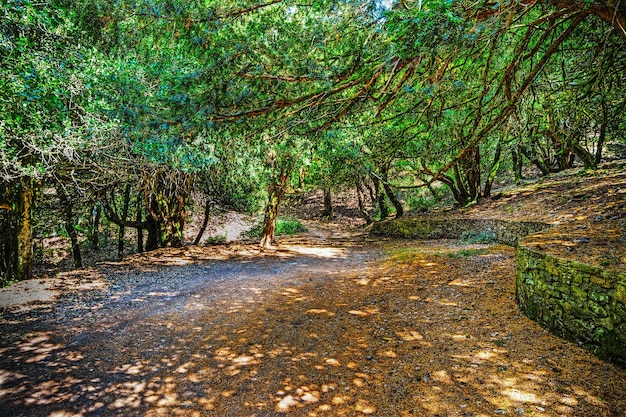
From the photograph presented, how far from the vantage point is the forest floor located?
Result: 12.3ft

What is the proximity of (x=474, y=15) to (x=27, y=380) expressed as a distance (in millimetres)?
6911

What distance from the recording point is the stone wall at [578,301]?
3.72 meters

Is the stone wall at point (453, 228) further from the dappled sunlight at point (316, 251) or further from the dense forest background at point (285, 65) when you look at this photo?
the dense forest background at point (285, 65)

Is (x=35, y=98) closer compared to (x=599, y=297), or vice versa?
(x=35, y=98)

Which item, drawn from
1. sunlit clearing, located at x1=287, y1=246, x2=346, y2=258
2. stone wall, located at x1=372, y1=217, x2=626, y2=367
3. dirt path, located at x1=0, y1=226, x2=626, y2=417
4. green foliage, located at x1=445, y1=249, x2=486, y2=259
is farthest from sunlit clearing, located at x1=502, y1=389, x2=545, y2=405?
sunlit clearing, located at x1=287, y1=246, x2=346, y2=258

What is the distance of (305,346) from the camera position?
17.1ft

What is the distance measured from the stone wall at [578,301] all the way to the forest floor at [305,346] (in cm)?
18

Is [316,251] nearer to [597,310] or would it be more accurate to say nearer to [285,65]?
[285,65]

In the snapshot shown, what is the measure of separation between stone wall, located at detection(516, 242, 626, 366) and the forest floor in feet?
0.60

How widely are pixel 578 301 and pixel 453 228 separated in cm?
972

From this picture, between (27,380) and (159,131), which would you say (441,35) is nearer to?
(159,131)

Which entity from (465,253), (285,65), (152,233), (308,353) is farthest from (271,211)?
(285,65)

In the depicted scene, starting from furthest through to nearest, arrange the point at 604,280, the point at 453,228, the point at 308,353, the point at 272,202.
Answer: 1. the point at 272,202
2. the point at 453,228
3. the point at 308,353
4. the point at 604,280

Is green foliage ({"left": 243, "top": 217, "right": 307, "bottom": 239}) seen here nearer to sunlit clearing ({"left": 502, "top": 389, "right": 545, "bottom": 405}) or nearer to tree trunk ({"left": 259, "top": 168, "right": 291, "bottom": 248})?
tree trunk ({"left": 259, "top": 168, "right": 291, "bottom": 248})
